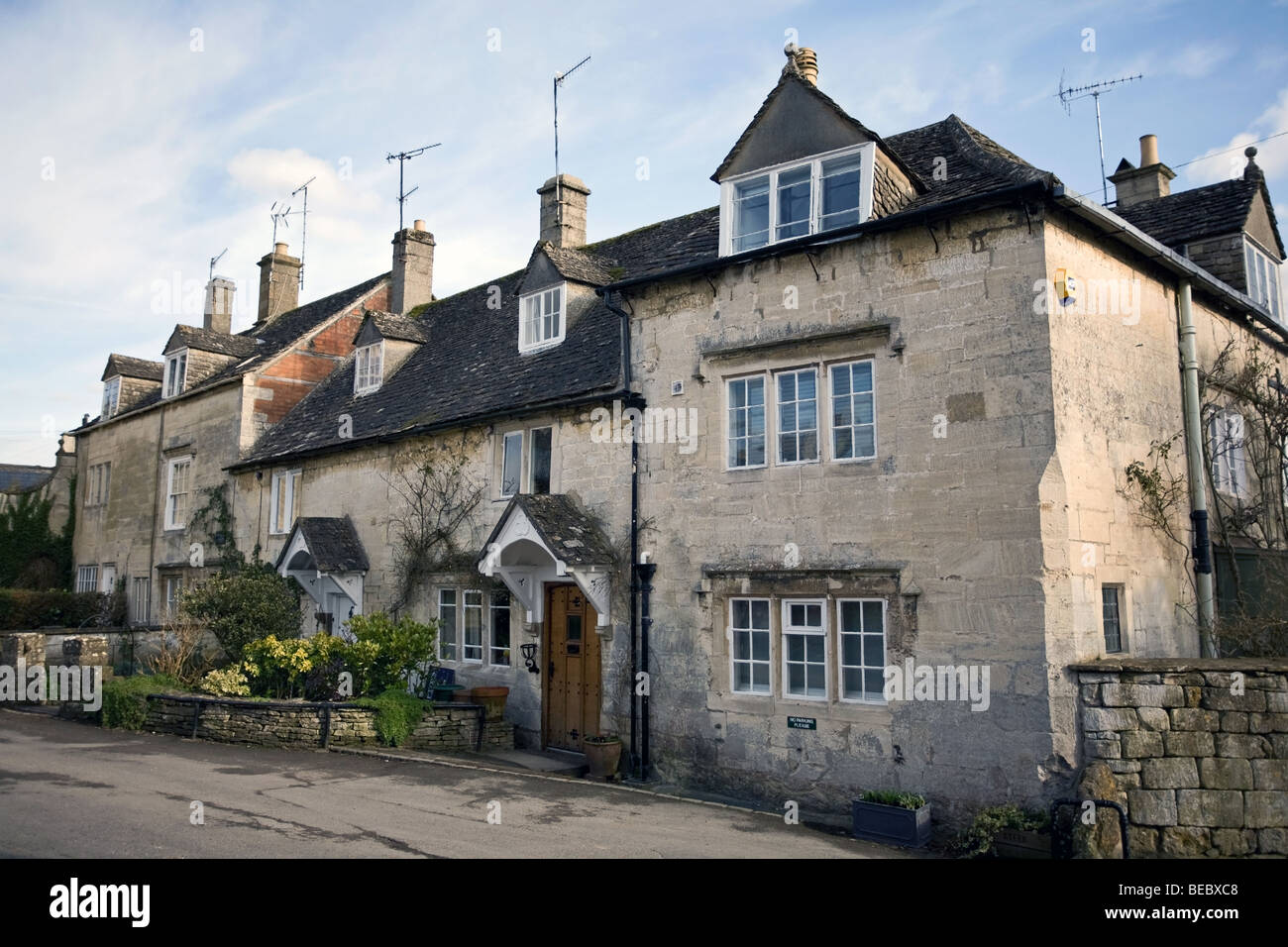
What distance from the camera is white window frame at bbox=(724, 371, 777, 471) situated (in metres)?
12.9

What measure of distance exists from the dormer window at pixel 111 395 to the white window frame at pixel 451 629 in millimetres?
18705

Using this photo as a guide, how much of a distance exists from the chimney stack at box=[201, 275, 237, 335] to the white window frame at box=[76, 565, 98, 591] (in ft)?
28.0

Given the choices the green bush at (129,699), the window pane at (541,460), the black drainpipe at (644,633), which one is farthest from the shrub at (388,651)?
the black drainpipe at (644,633)

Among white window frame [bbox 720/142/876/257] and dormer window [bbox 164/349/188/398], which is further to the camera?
dormer window [bbox 164/349/188/398]

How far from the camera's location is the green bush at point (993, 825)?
9.95m

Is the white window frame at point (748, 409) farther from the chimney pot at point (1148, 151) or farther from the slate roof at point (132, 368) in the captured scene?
the slate roof at point (132, 368)

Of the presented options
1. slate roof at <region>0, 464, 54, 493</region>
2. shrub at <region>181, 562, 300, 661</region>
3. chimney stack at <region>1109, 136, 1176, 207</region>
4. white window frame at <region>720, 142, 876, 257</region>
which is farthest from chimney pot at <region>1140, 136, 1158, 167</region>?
slate roof at <region>0, 464, 54, 493</region>

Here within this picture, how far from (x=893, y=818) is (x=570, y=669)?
6.54 metres

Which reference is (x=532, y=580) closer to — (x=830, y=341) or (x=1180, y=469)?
(x=830, y=341)

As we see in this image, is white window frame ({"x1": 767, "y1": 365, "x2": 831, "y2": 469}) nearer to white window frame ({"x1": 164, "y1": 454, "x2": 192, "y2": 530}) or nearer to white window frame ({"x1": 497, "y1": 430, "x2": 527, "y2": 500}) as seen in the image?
white window frame ({"x1": 497, "y1": 430, "x2": 527, "y2": 500})

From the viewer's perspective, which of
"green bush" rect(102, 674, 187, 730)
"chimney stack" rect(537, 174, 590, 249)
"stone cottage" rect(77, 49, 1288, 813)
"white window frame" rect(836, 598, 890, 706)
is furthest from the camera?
"chimney stack" rect(537, 174, 590, 249)

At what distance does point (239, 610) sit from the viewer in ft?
57.0
